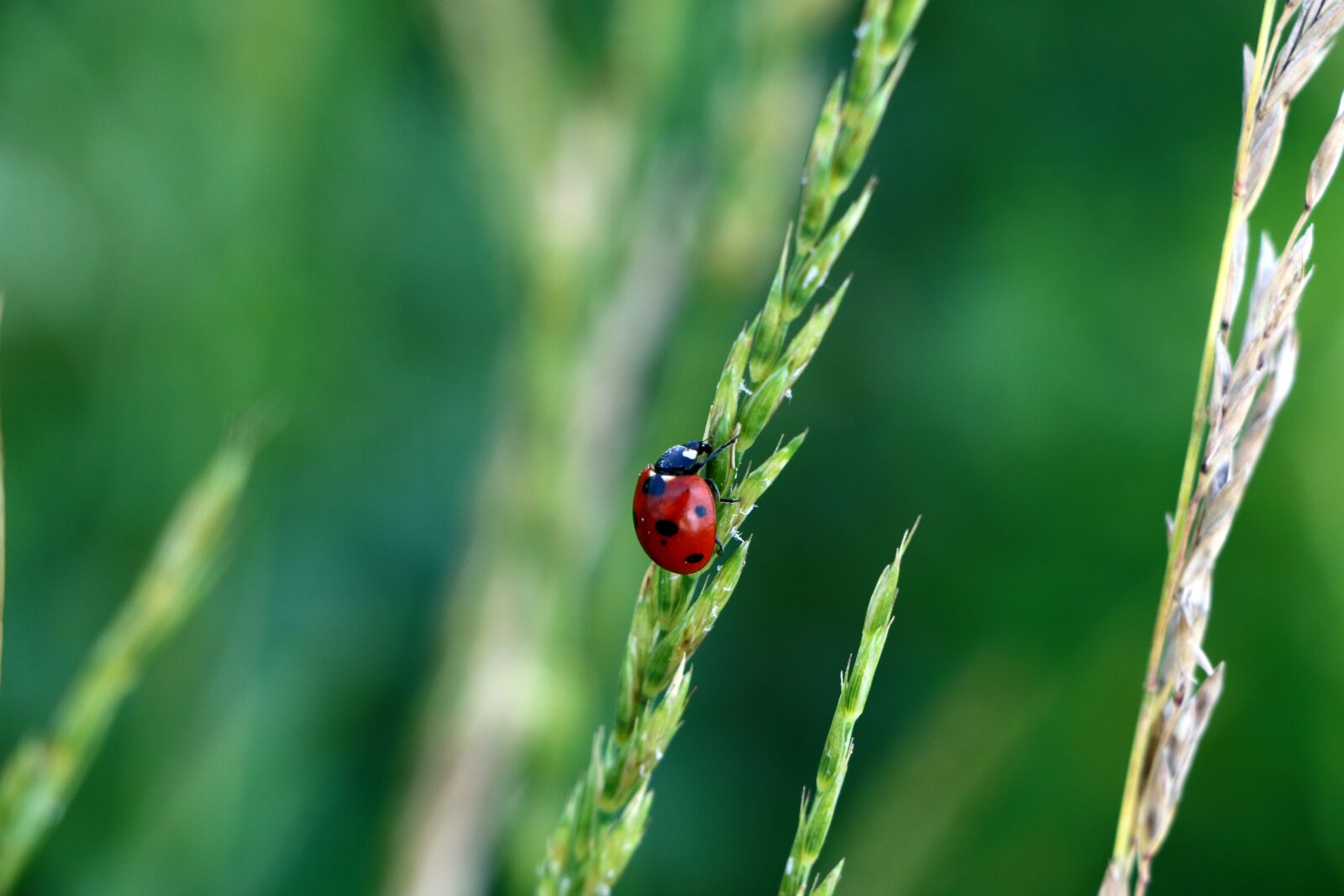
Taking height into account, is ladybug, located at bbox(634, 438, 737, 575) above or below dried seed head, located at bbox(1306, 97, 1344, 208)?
below

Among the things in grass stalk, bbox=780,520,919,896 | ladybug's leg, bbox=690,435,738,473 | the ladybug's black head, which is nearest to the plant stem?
grass stalk, bbox=780,520,919,896

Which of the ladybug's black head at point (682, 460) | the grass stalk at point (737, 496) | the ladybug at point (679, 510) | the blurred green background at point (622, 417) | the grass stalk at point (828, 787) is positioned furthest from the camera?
the blurred green background at point (622, 417)

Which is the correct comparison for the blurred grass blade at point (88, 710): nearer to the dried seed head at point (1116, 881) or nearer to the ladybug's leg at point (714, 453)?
the ladybug's leg at point (714, 453)

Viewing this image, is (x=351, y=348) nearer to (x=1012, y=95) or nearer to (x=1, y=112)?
(x=1, y=112)

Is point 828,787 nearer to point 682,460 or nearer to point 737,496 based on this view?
point 737,496

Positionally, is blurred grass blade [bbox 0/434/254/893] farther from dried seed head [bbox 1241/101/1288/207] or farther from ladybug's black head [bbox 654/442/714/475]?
dried seed head [bbox 1241/101/1288/207]

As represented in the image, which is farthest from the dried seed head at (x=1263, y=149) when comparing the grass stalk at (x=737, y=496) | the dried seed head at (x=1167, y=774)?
the dried seed head at (x=1167, y=774)

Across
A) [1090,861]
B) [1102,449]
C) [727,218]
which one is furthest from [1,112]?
[1090,861]

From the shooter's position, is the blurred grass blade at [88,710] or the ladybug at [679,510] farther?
the ladybug at [679,510]

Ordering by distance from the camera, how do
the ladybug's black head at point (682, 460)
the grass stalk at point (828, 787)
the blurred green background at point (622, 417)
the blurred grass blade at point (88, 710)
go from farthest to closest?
the blurred green background at point (622, 417) → the ladybug's black head at point (682, 460) → the blurred grass blade at point (88, 710) → the grass stalk at point (828, 787)
